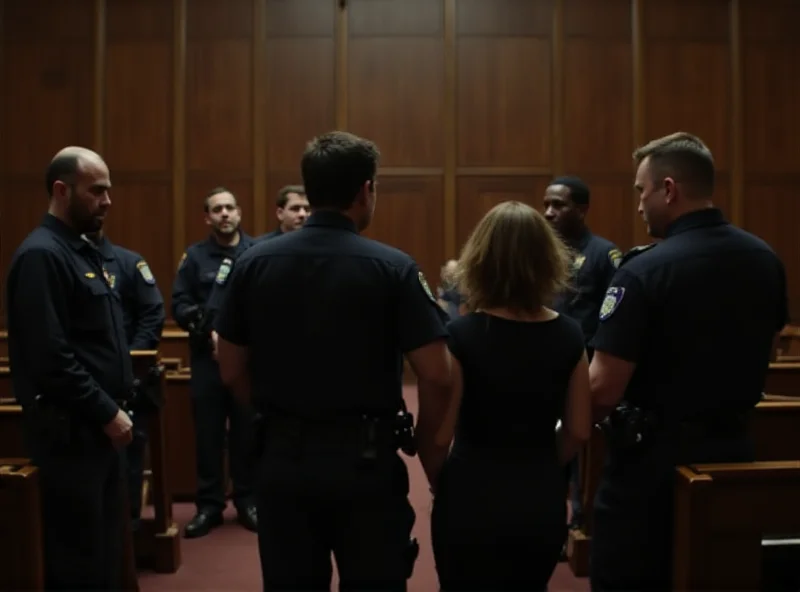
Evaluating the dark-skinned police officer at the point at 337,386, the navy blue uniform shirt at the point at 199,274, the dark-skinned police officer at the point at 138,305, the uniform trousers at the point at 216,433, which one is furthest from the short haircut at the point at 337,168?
the navy blue uniform shirt at the point at 199,274

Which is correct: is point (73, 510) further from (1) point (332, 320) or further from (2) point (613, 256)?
(2) point (613, 256)

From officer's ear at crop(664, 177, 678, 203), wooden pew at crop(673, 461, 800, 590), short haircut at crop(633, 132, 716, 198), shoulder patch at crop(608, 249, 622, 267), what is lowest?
wooden pew at crop(673, 461, 800, 590)

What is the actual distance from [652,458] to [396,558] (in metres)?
0.69

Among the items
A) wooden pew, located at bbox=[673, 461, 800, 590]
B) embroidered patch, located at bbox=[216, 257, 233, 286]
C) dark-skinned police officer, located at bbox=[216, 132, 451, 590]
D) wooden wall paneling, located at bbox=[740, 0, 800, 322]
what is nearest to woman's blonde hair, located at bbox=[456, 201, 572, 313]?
dark-skinned police officer, located at bbox=[216, 132, 451, 590]

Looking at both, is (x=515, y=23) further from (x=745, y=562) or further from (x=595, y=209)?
(x=745, y=562)

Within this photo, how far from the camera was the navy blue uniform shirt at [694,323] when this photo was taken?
7.68 feet

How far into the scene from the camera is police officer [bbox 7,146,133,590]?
2.70 m

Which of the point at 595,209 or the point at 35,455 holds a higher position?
the point at 595,209

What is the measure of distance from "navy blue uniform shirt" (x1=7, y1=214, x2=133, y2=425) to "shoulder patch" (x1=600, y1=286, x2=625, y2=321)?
4.71ft

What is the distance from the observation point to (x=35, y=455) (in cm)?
278

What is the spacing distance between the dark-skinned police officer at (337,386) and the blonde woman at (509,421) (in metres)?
0.08

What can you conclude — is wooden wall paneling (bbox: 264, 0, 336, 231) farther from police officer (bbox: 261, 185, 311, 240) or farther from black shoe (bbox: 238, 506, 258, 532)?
black shoe (bbox: 238, 506, 258, 532)

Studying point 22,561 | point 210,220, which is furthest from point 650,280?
point 210,220

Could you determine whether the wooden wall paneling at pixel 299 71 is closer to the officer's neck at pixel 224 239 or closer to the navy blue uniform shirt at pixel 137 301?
the officer's neck at pixel 224 239
